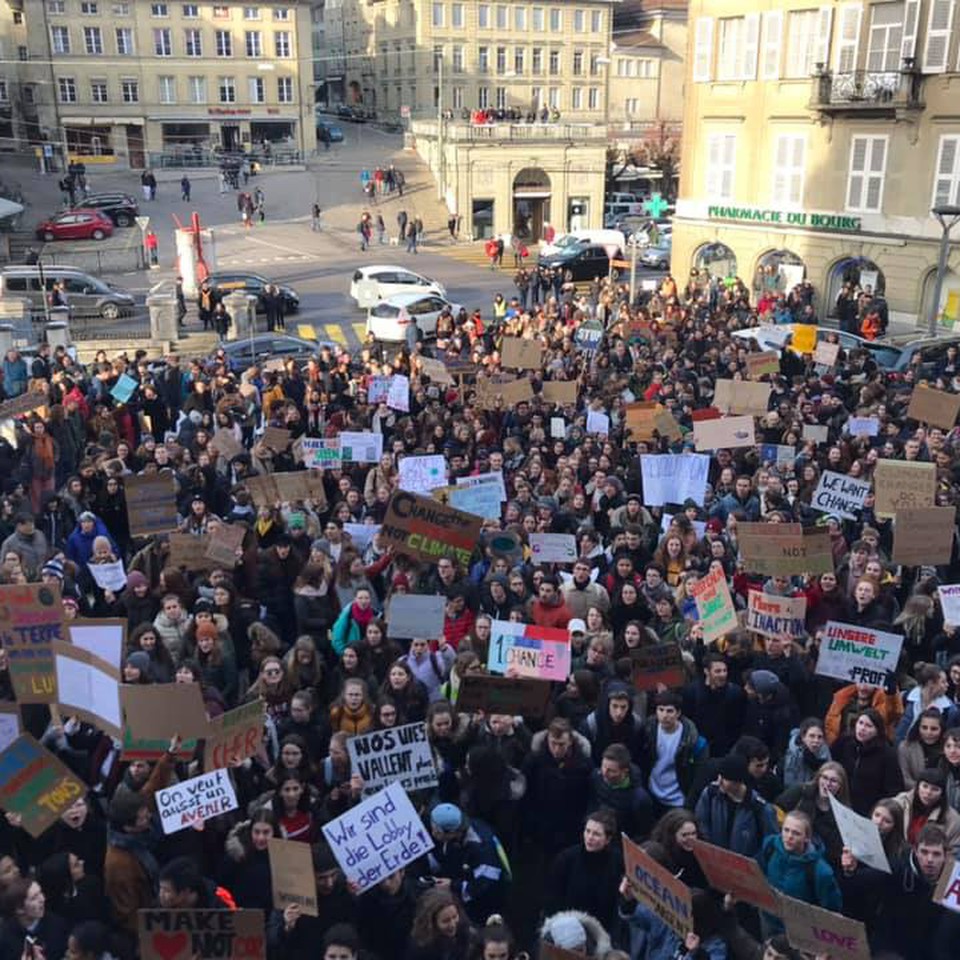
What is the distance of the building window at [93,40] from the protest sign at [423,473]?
65.0 meters

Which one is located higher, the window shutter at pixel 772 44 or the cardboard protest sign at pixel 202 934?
the window shutter at pixel 772 44

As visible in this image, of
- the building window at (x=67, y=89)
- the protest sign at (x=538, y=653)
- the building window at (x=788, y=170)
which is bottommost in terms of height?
the protest sign at (x=538, y=653)

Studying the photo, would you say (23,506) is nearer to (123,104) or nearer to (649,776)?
(649,776)

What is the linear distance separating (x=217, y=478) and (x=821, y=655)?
759 cm

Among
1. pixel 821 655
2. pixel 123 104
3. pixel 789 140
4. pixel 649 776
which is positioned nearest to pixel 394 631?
pixel 649 776

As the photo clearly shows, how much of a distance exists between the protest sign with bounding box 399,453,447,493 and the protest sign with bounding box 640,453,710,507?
2.33 metres

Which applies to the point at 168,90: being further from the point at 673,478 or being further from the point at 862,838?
the point at 862,838

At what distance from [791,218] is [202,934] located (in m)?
32.0

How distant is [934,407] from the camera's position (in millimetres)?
14641

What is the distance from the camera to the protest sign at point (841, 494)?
11977 millimetres

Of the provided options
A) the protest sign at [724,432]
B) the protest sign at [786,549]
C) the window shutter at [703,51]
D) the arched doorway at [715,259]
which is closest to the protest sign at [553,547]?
the protest sign at [786,549]

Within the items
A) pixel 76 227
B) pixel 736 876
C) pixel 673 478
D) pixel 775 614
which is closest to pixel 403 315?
pixel 673 478

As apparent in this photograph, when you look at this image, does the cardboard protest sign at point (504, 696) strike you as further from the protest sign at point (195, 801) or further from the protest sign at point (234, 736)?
the protest sign at point (195, 801)

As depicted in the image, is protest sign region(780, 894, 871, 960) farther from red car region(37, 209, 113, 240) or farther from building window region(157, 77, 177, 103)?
building window region(157, 77, 177, 103)
